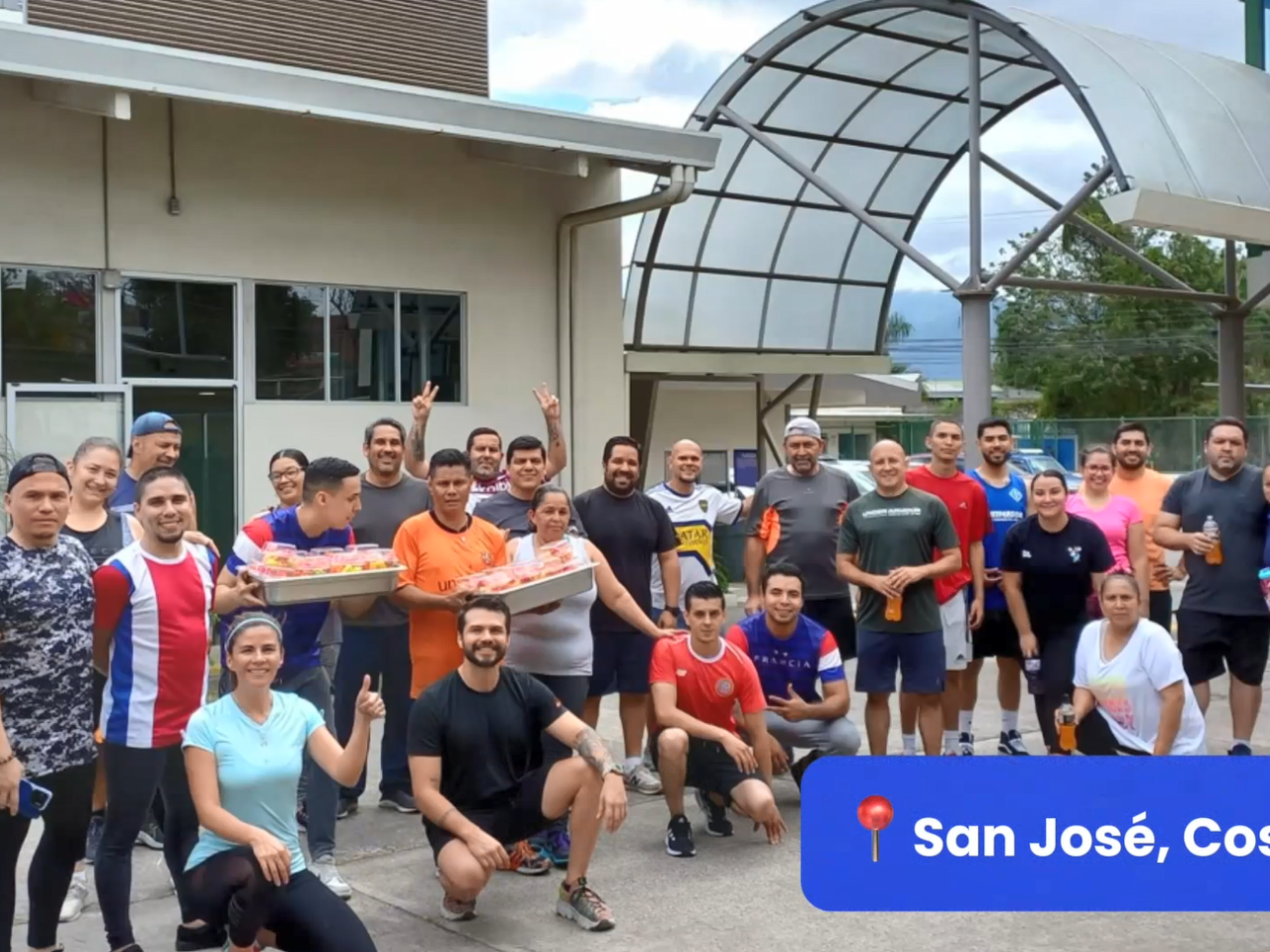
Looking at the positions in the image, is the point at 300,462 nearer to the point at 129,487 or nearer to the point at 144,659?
the point at 129,487

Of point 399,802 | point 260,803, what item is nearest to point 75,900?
point 260,803

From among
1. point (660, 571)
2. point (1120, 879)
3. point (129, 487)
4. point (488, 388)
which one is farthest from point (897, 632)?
point (488, 388)

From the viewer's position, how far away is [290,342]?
11914 millimetres

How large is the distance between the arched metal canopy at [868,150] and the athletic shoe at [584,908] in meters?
9.15

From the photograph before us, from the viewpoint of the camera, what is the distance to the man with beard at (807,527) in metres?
7.79

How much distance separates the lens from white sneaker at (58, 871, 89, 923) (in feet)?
17.9

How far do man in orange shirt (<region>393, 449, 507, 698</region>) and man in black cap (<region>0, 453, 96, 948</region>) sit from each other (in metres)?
1.78

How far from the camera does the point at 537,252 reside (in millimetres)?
13273

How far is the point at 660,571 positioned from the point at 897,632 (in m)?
1.30

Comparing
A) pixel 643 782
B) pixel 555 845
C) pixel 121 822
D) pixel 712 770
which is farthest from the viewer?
pixel 643 782

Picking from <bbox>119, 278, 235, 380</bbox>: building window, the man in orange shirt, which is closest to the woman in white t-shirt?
the man in orange shirt

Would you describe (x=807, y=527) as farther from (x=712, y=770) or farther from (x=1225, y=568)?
(x=1225, y=568)

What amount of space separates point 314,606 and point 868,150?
1408 centimetres
